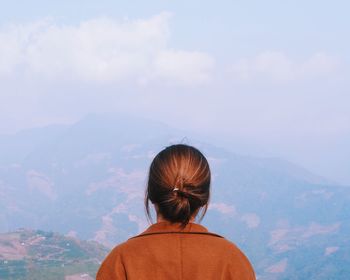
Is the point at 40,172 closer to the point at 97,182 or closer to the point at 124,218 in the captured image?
the point at 97,182

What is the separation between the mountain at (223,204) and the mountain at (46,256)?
28701mm

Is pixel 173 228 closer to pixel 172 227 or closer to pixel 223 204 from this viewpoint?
pixel 172 227

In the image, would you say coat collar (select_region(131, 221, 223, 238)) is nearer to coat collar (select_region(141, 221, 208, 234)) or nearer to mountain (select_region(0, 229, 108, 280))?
coat collar (select_region(141, 221, 208, 234))

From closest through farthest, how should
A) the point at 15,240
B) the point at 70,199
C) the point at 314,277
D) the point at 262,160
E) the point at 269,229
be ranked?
the point at 15,240
the point at 314,277
the point at 269,229
the point at 70,199
the point at 262,160

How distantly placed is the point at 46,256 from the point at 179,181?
51739mm

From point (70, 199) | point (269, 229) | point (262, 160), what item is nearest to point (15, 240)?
point (269, 229)

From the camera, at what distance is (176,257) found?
2230 mm

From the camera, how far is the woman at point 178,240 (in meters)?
2.23

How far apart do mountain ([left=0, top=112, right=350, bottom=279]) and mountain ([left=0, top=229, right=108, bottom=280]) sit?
94.2 ft

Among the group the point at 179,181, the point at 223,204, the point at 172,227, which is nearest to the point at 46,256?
the point at 172,227

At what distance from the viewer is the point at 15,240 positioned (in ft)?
184

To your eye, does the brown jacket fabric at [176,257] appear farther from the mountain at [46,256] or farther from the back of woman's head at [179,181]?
the mountain at [46,256]

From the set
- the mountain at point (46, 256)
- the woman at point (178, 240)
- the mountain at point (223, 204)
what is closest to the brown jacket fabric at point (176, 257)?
the woman at point (178, 240)

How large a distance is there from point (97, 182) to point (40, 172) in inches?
1449
